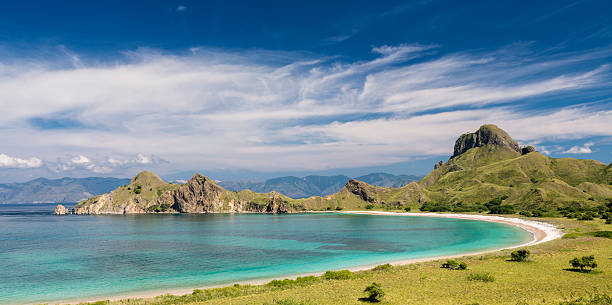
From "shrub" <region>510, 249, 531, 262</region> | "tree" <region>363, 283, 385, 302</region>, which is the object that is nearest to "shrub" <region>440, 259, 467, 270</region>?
"shrub" <region>510, 249, 531, 262</region>

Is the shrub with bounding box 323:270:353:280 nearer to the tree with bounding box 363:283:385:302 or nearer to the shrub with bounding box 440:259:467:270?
the tree with bounding box 363:283:385:302

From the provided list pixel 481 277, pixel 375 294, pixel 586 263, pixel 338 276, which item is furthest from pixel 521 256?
pixel 375 294

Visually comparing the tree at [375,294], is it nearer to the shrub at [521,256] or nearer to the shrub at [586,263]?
the shrub at [586,263]

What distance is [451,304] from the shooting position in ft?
116

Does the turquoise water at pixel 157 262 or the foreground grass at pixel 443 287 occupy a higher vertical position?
the foreground grass at pixel 443 287

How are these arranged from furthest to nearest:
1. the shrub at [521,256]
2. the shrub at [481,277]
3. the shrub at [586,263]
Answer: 1. the shrub at [521,256]
2. the shrub at [586,263]
3. the shrub at [481,277]

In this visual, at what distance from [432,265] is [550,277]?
19.7 metres

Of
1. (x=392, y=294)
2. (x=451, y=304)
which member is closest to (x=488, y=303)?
(x=451, y=304)

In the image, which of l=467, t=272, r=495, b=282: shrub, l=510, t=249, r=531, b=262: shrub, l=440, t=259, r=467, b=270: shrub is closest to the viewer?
l=467, t=272, r=495, b=282: shrub

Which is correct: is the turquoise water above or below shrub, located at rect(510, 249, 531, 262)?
below

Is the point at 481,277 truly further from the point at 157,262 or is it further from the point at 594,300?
the point at 157,262

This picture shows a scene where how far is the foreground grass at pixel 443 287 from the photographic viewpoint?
3775 cm

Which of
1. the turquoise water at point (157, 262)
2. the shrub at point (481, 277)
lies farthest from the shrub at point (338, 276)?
the shrub at point (481, 277)

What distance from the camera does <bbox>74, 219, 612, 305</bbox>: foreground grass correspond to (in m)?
37.8
